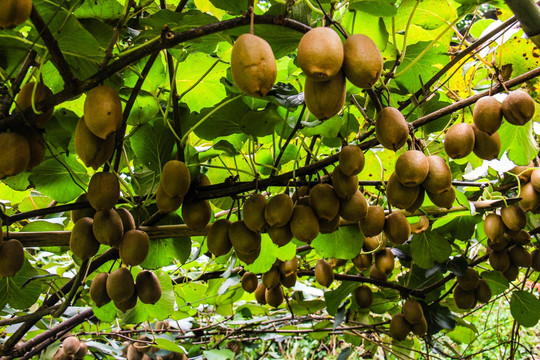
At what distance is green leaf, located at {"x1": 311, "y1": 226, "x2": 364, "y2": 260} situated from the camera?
56.2 inches

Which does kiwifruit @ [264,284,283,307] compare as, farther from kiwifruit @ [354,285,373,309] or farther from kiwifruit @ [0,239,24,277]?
kiwifruit @ [0,239,24,277]

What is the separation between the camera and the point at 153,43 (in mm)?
727

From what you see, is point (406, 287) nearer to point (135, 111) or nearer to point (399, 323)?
point (399, 323)

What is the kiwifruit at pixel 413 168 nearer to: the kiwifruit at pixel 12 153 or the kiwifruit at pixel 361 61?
the kiwifruit at pixel 361 61

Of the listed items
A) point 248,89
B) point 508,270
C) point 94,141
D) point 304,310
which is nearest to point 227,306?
point 304,310

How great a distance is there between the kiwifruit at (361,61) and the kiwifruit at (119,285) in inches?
30.9

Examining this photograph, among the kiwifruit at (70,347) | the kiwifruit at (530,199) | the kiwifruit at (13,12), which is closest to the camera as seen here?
the kiwifruit at (13,12)

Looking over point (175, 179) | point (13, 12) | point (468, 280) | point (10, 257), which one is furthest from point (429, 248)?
point (13, 12)

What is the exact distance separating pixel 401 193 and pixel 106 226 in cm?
63

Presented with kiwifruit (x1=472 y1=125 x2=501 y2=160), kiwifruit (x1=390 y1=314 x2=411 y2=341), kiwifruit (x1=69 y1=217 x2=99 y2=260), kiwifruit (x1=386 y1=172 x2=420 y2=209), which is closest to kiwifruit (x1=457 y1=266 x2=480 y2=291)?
kiwifruit (x1=390 y1=314 x2=411 y2=341)

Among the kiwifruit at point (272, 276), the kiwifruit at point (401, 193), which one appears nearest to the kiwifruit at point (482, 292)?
the kiwifruit at point (272, 276)

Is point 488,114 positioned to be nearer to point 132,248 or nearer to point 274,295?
point 132,248

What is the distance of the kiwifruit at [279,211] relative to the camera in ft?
3.27

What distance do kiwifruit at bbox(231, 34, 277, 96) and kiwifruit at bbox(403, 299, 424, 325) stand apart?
1478mm
